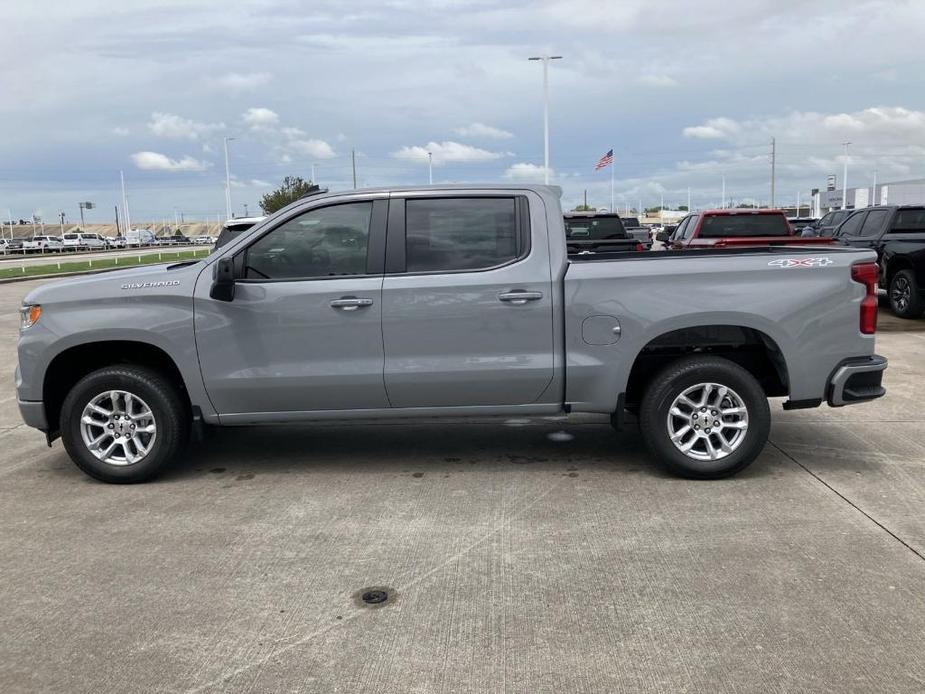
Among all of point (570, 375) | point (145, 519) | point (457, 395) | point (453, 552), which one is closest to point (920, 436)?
point (570, 375)

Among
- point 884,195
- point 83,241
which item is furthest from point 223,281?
point 884,195

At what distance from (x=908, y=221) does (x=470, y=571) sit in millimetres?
12783

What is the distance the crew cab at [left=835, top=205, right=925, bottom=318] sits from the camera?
12.8m

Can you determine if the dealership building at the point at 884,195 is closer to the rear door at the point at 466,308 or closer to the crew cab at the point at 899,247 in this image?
the crew cab at the point at 899,247

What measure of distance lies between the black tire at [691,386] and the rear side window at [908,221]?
10.4m

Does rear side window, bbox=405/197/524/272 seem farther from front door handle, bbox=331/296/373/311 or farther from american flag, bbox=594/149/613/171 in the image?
american flag, bbox=594/149/613/171

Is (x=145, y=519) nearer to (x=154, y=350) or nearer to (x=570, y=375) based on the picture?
(x=154, y=350)

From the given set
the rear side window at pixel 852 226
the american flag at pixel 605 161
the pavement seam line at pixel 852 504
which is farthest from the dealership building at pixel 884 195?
the pavement seam line at pixel 852 504

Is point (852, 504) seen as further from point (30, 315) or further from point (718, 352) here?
point (30, 315)

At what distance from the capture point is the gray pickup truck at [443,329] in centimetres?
530

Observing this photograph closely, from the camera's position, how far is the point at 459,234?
547cm

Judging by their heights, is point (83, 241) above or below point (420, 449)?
above

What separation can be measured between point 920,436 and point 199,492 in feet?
18.1

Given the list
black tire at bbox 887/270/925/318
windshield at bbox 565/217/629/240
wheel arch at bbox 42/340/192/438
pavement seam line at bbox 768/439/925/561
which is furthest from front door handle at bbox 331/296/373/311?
black tire at bbox 887/270/925/318
